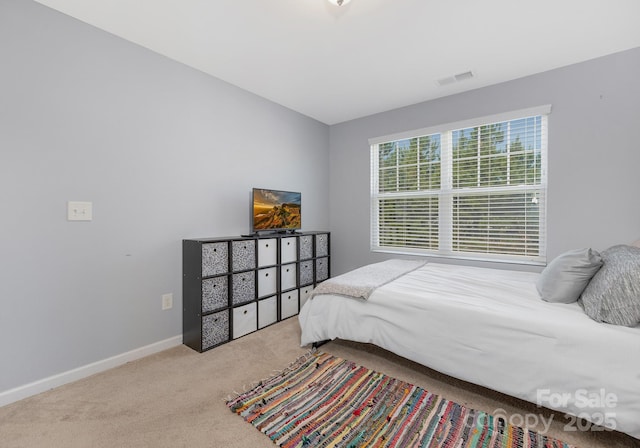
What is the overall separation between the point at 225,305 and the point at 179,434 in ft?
3.85

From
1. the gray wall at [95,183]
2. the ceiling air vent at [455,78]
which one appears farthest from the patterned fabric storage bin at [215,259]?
the ceiling air vent at [455,78]

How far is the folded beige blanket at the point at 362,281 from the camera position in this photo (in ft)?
7.19

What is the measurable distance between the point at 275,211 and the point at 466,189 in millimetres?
2134

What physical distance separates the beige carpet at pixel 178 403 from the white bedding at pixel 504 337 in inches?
7.6

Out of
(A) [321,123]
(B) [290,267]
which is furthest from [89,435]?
(A) [321,123]

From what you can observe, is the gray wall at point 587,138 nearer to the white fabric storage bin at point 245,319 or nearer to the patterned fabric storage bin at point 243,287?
the patterned fabric storage bin at point 243,287

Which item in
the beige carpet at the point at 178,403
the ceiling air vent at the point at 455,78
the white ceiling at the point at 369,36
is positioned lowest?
the beige carpet at the point at 178,403

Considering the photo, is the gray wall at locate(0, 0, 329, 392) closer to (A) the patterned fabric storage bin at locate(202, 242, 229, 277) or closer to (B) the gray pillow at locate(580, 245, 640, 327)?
(A) the patterned fabric storage bin at locate(202, 242, 229, 277)

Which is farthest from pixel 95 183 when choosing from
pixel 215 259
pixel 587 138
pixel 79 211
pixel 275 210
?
pixel 587 138

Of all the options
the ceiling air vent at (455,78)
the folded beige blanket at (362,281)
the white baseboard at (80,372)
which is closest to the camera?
the white baseboard at (80,372)

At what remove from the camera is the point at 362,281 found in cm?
237

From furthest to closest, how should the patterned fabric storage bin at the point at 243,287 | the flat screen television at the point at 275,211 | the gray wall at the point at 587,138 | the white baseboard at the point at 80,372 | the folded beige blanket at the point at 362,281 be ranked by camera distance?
the flat screen television at the point at 275,211 < the patterned fabric storage bin at the point at 243,287 < the gray wall at the point at 587,138 < the folded beige blanket at the point at 362,281 < the white baseboard at the point at 80,372

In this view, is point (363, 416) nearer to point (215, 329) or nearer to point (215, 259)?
point (215, 329)

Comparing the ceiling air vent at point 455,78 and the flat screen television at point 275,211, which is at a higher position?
the ceiling air vent at point 455,78
